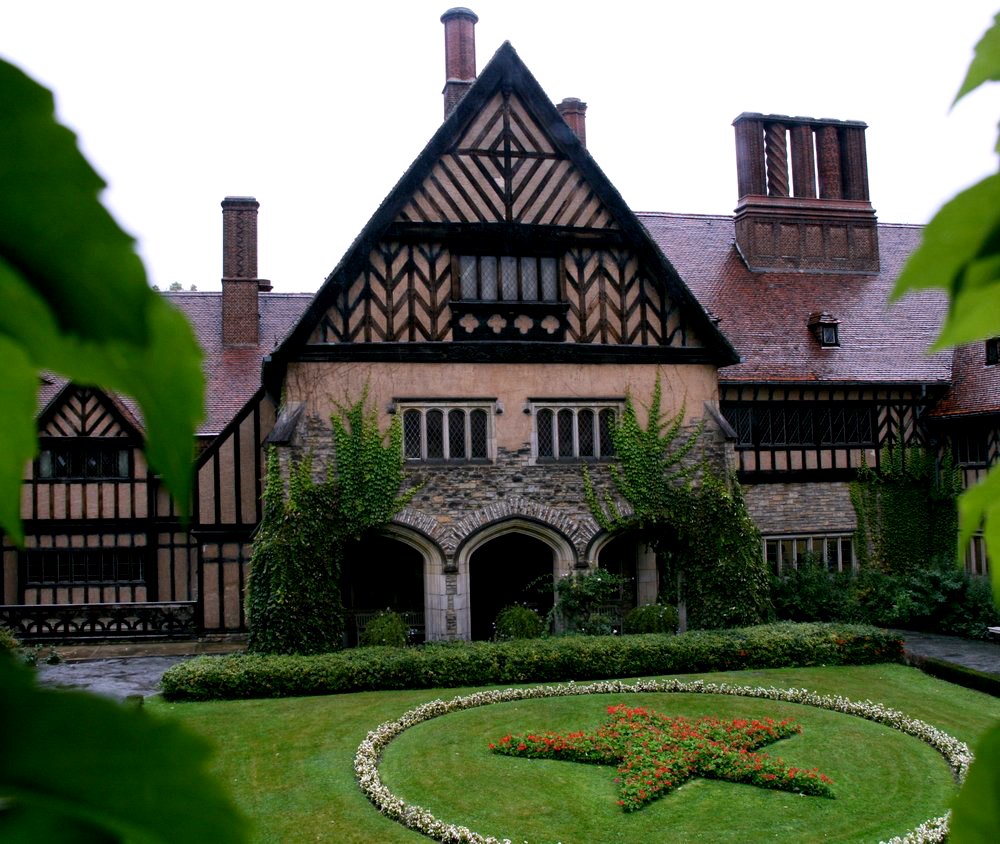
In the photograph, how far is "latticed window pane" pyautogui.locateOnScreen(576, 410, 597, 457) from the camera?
54.1 feet

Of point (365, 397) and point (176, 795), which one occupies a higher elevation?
point (365, 397)

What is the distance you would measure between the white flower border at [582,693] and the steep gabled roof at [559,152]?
583 centimetres

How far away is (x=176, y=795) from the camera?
392mm

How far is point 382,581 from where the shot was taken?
17.0 meters

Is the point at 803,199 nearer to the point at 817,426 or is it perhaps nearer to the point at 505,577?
the point at 817,426

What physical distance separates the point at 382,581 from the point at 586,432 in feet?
14.2

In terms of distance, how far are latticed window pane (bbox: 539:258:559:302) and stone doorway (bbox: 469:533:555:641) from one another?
4.55 metres

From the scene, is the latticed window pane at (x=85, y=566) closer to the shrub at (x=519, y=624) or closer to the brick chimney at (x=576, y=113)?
the shrub at (x=519, y=624)

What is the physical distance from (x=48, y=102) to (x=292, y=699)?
1383cm

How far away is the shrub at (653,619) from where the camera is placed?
1598cm

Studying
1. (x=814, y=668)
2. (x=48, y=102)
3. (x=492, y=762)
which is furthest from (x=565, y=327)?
(x=48, y=102)

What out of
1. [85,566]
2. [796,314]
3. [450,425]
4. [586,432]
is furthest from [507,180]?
[85,566]

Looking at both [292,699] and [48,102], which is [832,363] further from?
[48,102]

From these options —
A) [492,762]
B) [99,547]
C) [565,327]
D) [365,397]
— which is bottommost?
[492,762]
